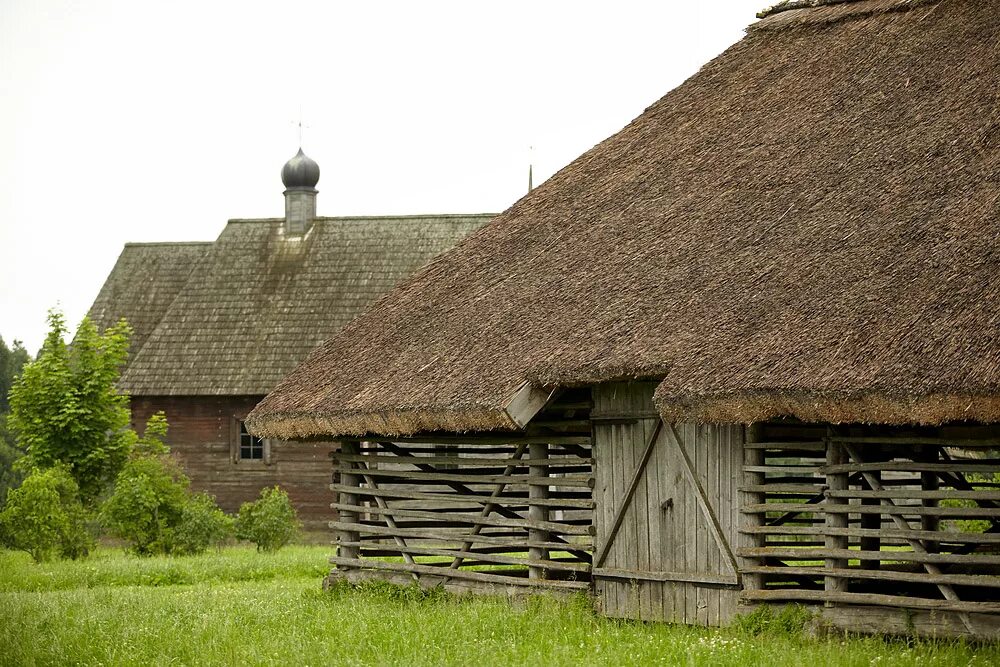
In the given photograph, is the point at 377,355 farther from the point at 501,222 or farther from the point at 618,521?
the point at 618,521

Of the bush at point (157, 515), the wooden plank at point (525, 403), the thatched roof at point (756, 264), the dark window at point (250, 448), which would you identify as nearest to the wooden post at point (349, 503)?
the thatched roof at point (756, 264)

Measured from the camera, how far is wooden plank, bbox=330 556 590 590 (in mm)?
13641

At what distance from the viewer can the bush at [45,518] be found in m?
23.4

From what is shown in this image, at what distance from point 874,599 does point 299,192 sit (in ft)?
77.7

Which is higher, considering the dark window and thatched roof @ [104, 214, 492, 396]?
thatched roof @ [104, 214, 492, 396]

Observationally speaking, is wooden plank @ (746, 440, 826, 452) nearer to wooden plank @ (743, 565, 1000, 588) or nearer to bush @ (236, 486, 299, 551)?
wooden plank @ (743, 565, 1000, 588)

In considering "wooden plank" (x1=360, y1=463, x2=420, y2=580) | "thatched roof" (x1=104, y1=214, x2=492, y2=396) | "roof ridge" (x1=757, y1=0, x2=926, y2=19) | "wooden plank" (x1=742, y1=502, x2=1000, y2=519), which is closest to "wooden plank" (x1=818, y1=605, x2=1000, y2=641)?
"wooden plank" (x1=742, y1=502, x2=1000, y2=519)

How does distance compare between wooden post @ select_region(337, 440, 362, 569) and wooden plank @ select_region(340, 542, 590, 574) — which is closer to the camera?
wooden plank @ select_region(340, 542, 590, 574)

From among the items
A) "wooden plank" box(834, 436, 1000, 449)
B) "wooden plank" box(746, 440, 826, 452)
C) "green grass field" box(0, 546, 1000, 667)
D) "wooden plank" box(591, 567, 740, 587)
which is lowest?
"green grass field" box(0, 546, 1000, 667)

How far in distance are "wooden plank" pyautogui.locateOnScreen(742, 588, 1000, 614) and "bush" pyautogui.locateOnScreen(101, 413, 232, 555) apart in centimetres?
1429

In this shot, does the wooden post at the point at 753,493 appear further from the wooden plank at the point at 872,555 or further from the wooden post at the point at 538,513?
the wooden post at the point at 538,513

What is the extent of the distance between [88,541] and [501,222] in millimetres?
11429

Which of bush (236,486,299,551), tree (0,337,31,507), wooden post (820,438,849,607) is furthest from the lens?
tree (0,337,31,507)

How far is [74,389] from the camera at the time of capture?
2567cm
